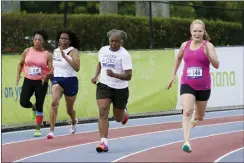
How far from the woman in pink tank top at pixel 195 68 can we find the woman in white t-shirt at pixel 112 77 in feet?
2.88

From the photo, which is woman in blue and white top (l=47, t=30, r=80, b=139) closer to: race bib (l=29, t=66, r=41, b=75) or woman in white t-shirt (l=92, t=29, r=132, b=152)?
race bib (l=29, t=66, r=41, b=75)

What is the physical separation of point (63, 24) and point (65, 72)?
719cm

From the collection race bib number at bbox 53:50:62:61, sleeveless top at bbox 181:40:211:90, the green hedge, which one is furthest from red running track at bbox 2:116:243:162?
the green hedge

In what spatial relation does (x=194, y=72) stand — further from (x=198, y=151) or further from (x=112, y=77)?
(x=198, y=151)

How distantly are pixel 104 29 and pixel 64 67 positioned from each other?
8939 millimetres

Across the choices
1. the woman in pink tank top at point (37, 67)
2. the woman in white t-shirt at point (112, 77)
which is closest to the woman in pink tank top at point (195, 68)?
the woman in white t-shirt at point (112, 77)

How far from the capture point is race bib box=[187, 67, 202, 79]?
10.2 metres

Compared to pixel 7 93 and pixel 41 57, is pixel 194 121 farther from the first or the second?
pixel 7 93

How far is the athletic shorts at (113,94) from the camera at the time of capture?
1092 cm

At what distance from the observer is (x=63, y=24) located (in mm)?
19609

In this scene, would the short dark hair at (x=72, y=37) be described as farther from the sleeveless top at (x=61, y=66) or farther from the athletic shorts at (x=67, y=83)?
the athletic shorts at (x=67, y=83)

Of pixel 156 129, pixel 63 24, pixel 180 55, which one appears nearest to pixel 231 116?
pixel 156 129

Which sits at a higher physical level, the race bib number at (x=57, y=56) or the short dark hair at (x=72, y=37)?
the short dark hair at (x=72, y=37)

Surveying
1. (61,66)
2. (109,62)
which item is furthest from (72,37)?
(109,62)
